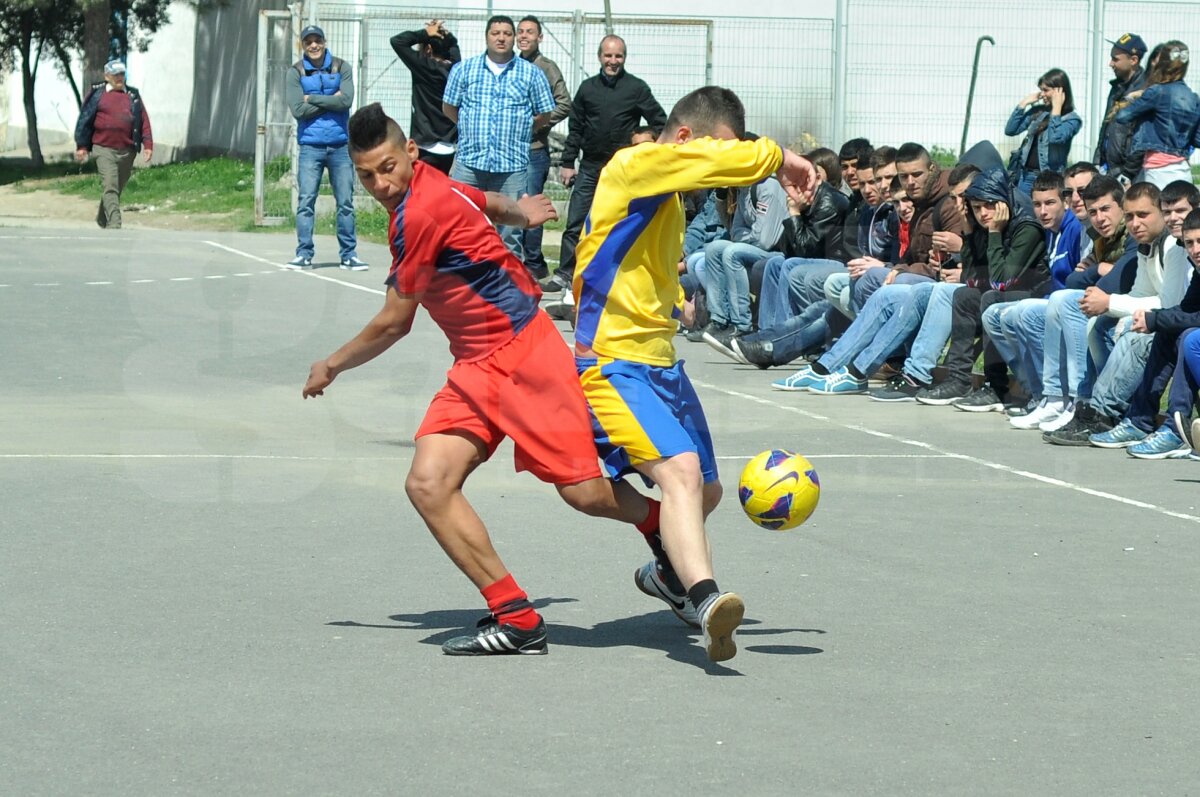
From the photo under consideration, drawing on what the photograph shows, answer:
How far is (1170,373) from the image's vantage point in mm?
11016

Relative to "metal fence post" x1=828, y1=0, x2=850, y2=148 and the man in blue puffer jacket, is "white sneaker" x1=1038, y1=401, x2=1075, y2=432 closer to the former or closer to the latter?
the man in blue puffer jacket

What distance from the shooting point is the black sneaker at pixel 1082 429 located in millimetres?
11219

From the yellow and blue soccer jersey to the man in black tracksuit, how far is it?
37.9ft

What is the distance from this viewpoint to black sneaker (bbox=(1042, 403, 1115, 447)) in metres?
11.2

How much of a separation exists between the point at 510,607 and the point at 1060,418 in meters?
6.35

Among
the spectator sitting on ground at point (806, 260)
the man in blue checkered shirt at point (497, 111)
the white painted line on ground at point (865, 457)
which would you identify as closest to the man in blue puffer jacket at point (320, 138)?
the man in blue checkered shirt at point (497, 111)

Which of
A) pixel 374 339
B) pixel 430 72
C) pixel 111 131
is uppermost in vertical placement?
pixel 430 72

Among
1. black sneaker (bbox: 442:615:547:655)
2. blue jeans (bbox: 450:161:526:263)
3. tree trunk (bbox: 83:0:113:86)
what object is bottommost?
black sneaker (bbox: 442:615:547:655)

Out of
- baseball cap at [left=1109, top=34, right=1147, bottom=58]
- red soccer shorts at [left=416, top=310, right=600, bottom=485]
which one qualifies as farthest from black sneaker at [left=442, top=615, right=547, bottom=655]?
baseball cap at [left=1109, top=34, right=1147, bottom=58]

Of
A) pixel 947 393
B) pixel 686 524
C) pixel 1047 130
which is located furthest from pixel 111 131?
pixel 686 524

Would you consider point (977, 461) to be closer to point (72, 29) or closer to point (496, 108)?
point (496, 108)

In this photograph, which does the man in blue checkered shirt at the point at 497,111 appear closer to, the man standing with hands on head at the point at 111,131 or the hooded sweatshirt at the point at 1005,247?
the hooded sweatshirt at the point at 1005,247

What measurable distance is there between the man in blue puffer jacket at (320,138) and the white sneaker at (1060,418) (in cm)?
971

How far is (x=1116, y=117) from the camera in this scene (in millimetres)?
15953
